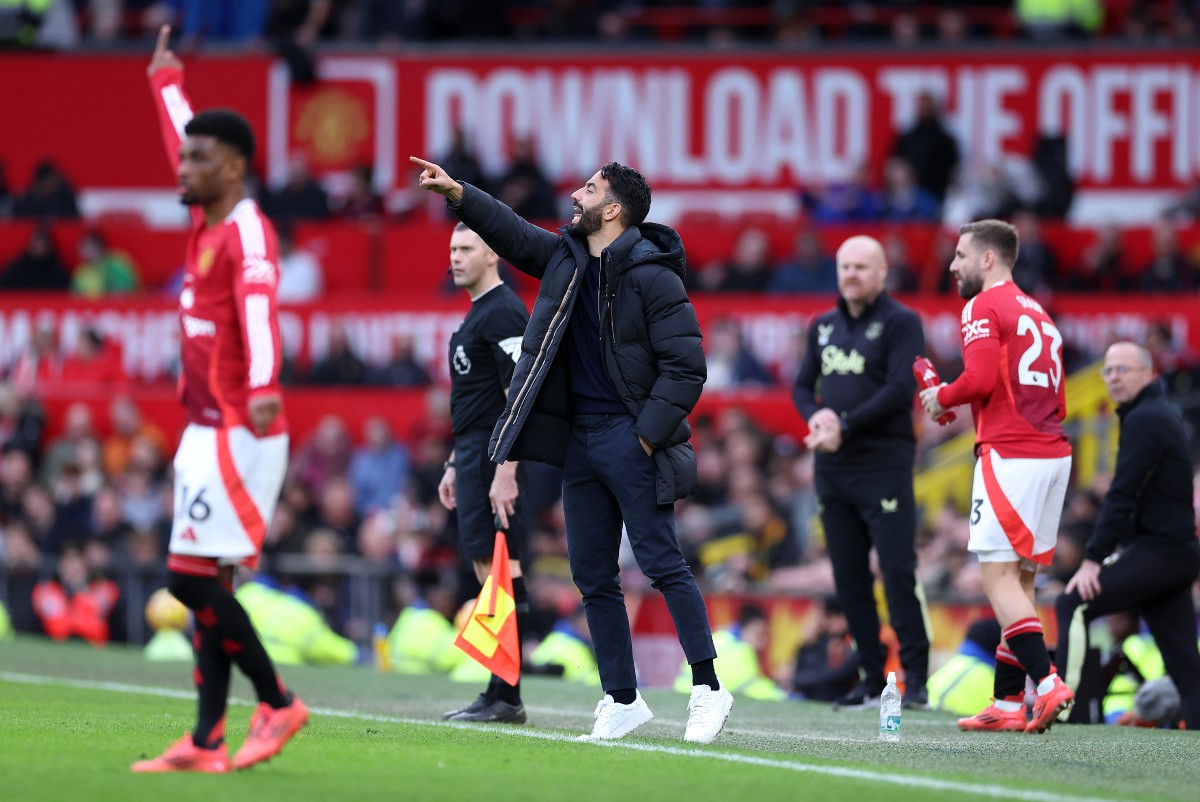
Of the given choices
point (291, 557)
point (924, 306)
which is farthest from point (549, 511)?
point (924, 306)

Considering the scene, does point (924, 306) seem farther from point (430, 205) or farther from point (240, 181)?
point (240, 181)

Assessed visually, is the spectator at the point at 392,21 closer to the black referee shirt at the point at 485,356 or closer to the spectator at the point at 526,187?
the spectator at the point at 526,187

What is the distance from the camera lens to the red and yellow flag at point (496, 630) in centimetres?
880

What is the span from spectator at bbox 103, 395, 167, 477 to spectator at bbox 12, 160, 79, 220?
430 cm

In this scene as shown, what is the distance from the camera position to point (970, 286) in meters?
9.18

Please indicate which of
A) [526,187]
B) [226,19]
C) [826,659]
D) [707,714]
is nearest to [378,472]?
[526,187]

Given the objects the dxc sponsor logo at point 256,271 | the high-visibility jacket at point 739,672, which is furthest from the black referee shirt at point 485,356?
the high-visibility jacket at point 739,672

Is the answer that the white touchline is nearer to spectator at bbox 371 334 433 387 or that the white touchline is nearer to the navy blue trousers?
the navy blue trousers

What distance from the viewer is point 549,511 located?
1798 centimetres

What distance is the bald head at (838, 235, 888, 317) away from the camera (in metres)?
10.4


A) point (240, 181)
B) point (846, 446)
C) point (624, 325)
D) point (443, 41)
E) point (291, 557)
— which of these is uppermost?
point (443, 41)

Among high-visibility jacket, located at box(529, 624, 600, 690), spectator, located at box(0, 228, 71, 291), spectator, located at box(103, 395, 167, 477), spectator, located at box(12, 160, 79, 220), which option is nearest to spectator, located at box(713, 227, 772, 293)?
spectator, located at box(103, 395, 167, 477)

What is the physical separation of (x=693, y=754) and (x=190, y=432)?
2236 millimetres

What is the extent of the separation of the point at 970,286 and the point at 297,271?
1341 cm
